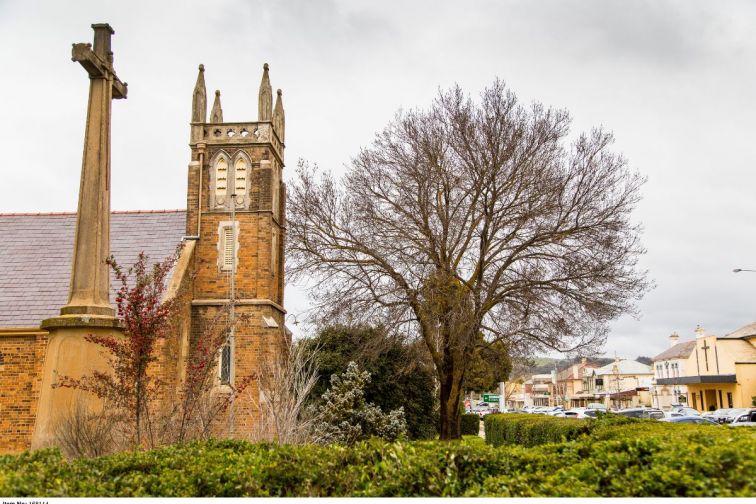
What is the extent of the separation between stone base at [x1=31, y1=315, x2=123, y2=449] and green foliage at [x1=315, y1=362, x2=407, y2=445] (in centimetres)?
1269

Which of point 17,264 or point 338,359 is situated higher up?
point 17,264

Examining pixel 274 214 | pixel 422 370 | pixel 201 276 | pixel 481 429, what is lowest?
pixel 481 429

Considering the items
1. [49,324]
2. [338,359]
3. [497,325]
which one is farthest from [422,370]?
[49,324]

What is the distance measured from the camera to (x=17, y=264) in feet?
72.3

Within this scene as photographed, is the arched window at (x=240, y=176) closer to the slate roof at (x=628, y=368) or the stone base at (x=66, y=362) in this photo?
the stone base at (x=66, y=362)

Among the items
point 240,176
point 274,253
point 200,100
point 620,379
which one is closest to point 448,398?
point 274,253

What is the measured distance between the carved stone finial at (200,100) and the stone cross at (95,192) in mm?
12919

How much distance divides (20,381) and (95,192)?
1175cm

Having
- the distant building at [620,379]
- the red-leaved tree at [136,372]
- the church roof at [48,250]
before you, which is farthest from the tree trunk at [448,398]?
the distant building at [620,379]

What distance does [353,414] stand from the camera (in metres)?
22.8

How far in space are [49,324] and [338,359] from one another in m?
16.4

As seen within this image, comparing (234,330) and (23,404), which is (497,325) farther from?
(23,404)

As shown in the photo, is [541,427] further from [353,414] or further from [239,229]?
[239,229]

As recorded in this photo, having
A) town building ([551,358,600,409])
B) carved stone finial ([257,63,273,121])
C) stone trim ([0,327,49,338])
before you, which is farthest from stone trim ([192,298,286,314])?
town building ([551,358,600,409])
